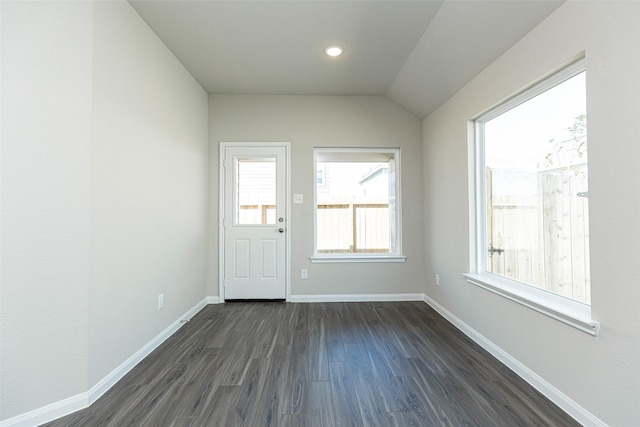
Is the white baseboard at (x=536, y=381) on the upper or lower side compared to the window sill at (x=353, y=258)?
lower

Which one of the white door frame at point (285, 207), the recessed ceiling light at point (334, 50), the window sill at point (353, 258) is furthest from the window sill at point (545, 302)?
the recessed ceiling light at point (334, 50)

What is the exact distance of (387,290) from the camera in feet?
11.6

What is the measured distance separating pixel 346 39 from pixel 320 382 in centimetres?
267

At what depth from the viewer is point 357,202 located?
367 centimetres

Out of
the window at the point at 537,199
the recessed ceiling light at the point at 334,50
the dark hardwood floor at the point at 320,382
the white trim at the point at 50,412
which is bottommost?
the dark hardwood floor at the point at 320,382

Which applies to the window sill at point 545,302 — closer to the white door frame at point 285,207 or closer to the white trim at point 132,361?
the white door frame at point 285,207

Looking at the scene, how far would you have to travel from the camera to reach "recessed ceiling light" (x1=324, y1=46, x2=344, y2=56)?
251cm

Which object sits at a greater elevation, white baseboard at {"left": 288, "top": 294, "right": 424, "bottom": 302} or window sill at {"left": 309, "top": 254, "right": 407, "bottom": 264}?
window sill at {"left": 309, "top": 254, "right": 407, "bottom": 264}

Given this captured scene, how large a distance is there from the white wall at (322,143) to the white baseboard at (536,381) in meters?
1.08

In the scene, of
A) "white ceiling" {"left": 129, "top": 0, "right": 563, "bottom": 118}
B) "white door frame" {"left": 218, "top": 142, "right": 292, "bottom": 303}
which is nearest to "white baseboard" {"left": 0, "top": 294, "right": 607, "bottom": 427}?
"white door frame" {"left": 218, "top": 142, "right": 292, "bottom": 303}

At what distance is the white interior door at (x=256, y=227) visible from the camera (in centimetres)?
350

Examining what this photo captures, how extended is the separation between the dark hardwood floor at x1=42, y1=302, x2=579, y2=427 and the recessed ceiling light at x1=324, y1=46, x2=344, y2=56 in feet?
8.50

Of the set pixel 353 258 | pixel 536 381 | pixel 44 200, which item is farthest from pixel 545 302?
pixel 44 200

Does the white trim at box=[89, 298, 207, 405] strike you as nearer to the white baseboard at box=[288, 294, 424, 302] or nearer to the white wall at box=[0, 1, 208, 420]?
the white wall at box=[0, 1, 208, 420]
